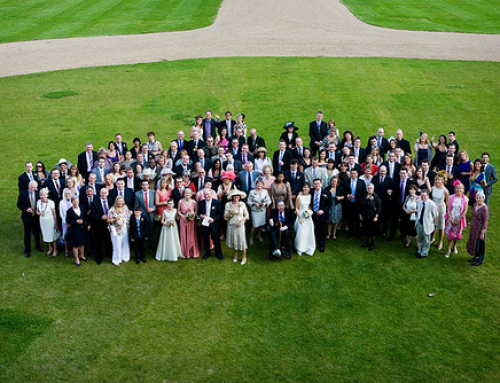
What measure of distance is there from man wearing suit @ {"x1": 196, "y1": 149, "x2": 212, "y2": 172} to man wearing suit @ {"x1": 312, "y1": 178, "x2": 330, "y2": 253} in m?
3.38

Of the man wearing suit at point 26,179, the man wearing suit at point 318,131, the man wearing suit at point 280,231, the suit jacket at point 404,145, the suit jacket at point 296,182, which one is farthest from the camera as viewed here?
the man wearing suit at point 318,131

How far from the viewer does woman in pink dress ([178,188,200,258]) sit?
12.8 m

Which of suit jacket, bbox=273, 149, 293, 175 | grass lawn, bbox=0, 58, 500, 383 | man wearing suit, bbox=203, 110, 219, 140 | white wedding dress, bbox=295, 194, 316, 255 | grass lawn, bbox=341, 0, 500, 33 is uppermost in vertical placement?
grass lawn, bbox=341, 0, 500, 33

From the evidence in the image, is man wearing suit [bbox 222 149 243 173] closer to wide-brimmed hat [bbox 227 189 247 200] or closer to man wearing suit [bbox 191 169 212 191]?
man wearing suit [bbox 191 169 212 191]

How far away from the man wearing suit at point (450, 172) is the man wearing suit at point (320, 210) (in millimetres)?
3672

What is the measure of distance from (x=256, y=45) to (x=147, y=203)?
23.4m

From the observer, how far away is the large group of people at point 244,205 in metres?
12.7

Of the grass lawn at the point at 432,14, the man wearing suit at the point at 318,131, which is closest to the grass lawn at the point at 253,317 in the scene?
the man wearing suit at the point at 318,131

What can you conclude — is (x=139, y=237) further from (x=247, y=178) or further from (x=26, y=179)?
(x=26, y=179)

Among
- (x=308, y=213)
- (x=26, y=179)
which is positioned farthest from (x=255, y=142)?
(x=26, y=179)

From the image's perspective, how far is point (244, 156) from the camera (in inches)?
602

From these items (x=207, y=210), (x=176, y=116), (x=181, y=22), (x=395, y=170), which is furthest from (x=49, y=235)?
(x=181, y=22)

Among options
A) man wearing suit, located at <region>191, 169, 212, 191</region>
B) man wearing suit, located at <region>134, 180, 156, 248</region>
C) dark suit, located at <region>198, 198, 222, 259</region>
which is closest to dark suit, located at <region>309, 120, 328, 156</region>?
man wearing suit, located at <region>191, 169, 212, 191</region>

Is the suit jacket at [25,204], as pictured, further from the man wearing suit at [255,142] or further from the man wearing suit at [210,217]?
the man wearing suit at [255,142]
